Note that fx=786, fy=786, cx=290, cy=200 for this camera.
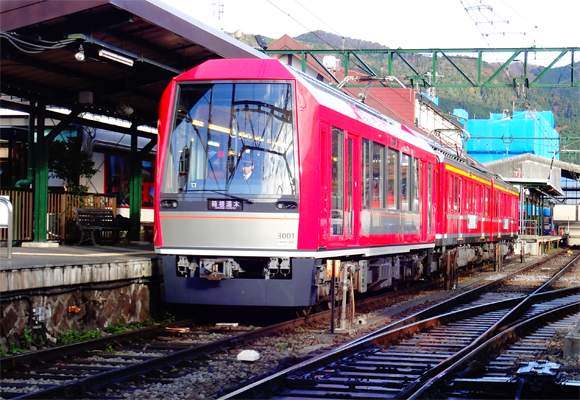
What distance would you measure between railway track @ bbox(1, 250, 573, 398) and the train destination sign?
5.18 ft

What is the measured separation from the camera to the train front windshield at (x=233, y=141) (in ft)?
32.8

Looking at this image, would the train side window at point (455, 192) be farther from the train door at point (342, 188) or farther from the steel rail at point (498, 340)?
the train door at point (342, 188)

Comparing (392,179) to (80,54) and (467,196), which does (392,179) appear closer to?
(80,54)

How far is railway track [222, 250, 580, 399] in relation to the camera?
22.1ft

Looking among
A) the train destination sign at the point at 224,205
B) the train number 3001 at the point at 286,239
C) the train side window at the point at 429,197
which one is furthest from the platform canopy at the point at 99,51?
the train side window at the point at 429,197

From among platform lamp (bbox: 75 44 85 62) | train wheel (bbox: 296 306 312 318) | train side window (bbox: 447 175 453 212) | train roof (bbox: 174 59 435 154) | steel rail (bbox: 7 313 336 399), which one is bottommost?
steel rail (bbox: 7 313 336 399)

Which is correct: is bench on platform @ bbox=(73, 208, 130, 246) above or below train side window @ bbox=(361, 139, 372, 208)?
below

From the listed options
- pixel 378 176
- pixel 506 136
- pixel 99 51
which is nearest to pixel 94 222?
pixel 99 51

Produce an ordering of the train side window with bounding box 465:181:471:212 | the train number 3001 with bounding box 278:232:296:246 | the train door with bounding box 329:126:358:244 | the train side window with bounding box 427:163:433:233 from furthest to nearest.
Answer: the train side window with bounding box 465:181:471:212
the train side window with bounding box 427:163:433:233
the train door with bounding box 329:126:358:244
the train number 3001 with bounding box 278:232:296:246

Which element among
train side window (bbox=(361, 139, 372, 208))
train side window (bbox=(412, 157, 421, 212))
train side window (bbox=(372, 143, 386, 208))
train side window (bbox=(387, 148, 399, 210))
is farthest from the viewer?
train side window (bbox=(412, 157, 421, 212))

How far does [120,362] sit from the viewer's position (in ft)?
26.1

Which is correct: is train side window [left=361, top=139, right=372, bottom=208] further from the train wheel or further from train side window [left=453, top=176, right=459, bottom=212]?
train side window [left=453, top=176, right=459, bottom=212]

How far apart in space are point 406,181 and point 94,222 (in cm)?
617

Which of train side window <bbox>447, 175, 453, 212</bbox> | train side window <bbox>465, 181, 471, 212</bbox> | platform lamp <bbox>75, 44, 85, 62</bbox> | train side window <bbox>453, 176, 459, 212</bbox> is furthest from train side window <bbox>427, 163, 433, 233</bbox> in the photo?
platform lamp <bbox>75, 44, 85, 62</bbox>
